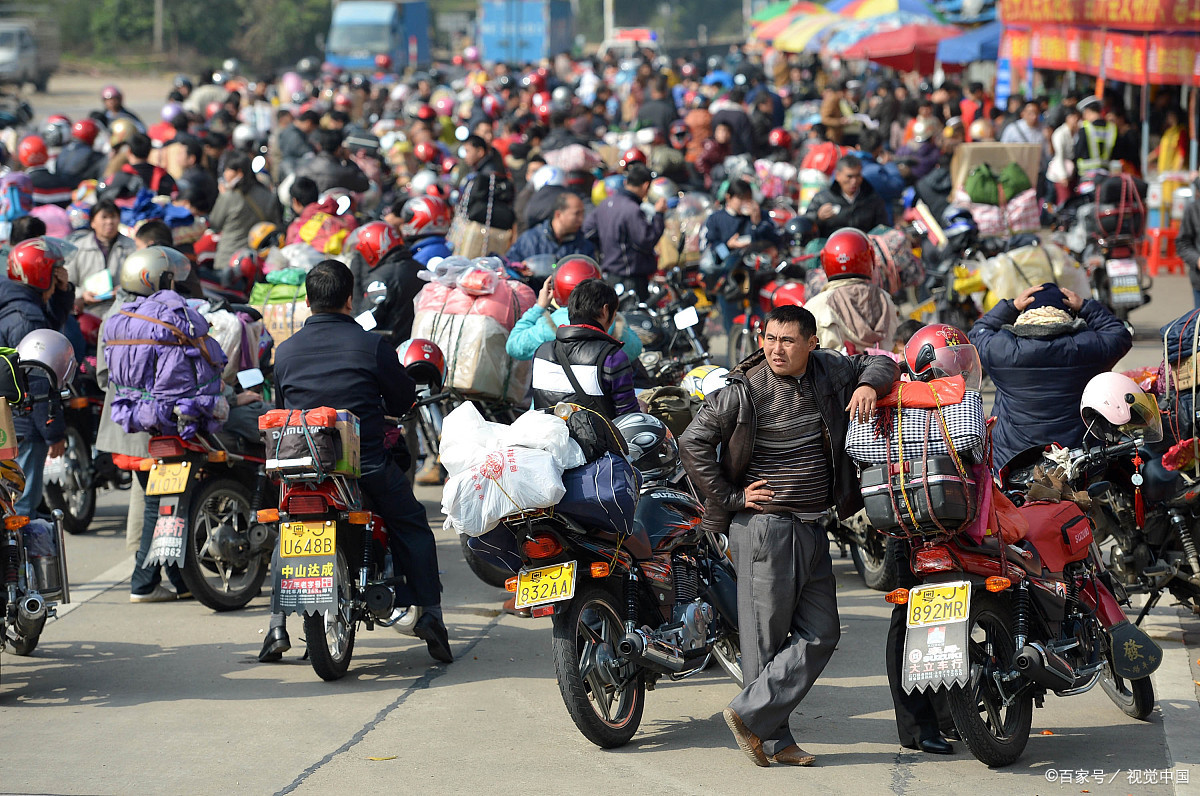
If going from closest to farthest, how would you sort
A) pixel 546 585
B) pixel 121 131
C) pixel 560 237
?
pixel 546 585, pixel 560 237, pixel 121 131

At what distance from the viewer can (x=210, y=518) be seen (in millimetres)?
→ 7840

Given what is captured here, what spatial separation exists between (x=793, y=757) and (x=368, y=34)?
49.8 m

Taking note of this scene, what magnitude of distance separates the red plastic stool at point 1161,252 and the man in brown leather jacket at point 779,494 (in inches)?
547

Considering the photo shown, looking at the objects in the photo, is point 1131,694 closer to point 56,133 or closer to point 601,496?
point 601,496

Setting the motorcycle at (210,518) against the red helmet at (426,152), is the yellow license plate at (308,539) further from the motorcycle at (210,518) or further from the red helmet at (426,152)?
the red helmet at (426,152)

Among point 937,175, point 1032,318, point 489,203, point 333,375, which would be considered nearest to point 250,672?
point 333,375

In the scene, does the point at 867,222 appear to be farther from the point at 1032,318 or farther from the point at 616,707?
the point at 616,707

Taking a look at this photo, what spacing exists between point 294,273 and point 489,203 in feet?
9.66

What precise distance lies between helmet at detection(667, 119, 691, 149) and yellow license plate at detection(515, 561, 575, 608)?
55.9 ft

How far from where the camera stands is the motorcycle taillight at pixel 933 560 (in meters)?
5.28

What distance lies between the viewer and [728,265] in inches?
489

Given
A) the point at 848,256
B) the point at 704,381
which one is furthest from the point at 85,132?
the point at 704,381

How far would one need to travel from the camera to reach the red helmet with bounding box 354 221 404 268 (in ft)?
32.8

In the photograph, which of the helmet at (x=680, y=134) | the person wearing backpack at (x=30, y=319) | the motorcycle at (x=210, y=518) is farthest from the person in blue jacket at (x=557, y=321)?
the helmet at (x=680, y=134)
